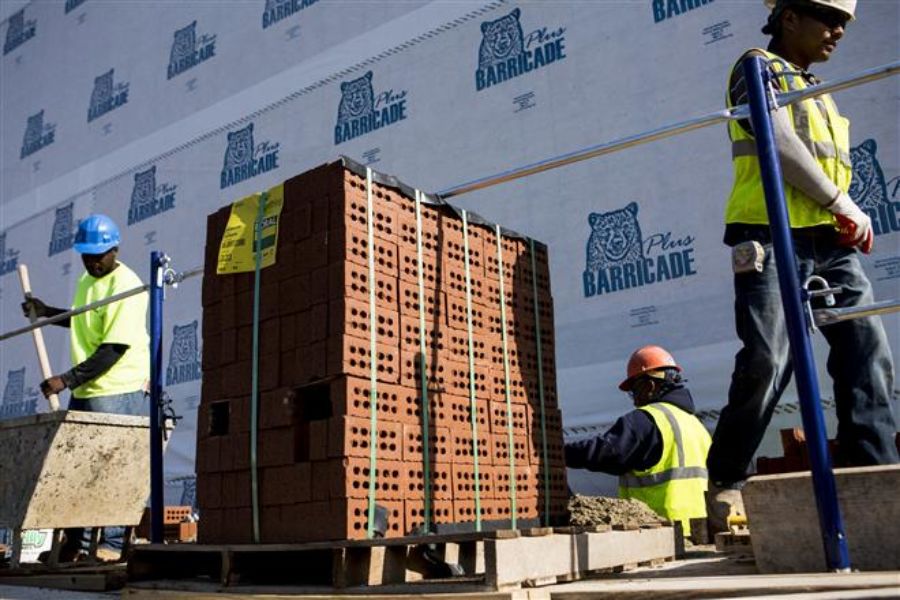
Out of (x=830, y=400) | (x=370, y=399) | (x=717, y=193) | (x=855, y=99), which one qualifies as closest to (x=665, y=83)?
(x=717, y=193)

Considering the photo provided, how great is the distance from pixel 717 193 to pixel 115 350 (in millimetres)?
3695

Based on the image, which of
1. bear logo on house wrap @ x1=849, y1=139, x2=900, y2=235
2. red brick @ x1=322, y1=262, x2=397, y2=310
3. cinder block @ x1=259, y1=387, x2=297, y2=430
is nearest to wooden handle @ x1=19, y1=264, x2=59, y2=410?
cinder block @ x1=259, y1=387, x2=297, y2=430

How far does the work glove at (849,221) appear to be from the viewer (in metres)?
2.69

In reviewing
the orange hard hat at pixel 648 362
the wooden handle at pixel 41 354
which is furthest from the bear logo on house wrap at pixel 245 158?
the orange hard hat at pixel 648 362

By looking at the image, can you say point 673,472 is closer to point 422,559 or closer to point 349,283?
point 422,559

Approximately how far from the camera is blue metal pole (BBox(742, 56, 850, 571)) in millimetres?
1962

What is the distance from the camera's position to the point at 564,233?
5.80 metres

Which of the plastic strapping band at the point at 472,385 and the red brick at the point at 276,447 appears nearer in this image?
the red brick at the point at 276,447

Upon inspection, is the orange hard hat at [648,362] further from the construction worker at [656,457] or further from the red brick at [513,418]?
the red brick at [513,418]

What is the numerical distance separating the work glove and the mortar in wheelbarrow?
328 cm

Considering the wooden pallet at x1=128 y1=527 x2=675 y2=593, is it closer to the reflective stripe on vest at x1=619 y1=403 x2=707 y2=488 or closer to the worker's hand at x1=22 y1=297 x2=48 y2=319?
the reflective stripe on vest at x1=619 y1=403 x2=707 y2=488

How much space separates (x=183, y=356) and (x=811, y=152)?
22.5ft

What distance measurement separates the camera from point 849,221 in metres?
2.71

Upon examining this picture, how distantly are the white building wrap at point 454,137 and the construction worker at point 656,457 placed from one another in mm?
969
